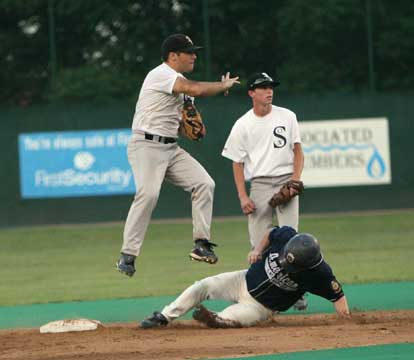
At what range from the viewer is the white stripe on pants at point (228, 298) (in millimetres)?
10000

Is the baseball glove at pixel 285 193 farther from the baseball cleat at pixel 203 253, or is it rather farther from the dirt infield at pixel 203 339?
the dirt infield at pixel 203 339

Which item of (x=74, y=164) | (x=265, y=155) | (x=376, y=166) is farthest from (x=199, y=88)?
(x=376, y=166)

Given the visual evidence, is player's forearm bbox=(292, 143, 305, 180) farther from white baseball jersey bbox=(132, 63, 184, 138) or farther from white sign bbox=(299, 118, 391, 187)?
white sign bbox=(299, 118, 391, 187)

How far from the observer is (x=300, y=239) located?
9422mm

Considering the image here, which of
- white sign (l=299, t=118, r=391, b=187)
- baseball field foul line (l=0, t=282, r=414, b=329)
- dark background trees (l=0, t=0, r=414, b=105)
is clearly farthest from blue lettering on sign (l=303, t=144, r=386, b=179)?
baseball field foul line (l=0, t=282, r=414, b=329)

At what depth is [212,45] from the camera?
1070 inches

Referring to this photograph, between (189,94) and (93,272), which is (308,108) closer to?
(93,272)

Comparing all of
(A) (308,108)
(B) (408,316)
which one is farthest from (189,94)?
(A) (308,108)

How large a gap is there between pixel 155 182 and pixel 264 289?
1.50 metres

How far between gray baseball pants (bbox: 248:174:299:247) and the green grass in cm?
219

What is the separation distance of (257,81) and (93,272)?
5628mm

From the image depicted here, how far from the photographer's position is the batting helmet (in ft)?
30.6

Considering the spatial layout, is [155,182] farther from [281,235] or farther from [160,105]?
[281,235]

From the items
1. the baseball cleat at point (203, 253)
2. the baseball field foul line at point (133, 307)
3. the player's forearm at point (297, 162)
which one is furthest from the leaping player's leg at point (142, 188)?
the player's forearm at point (297, 162)
